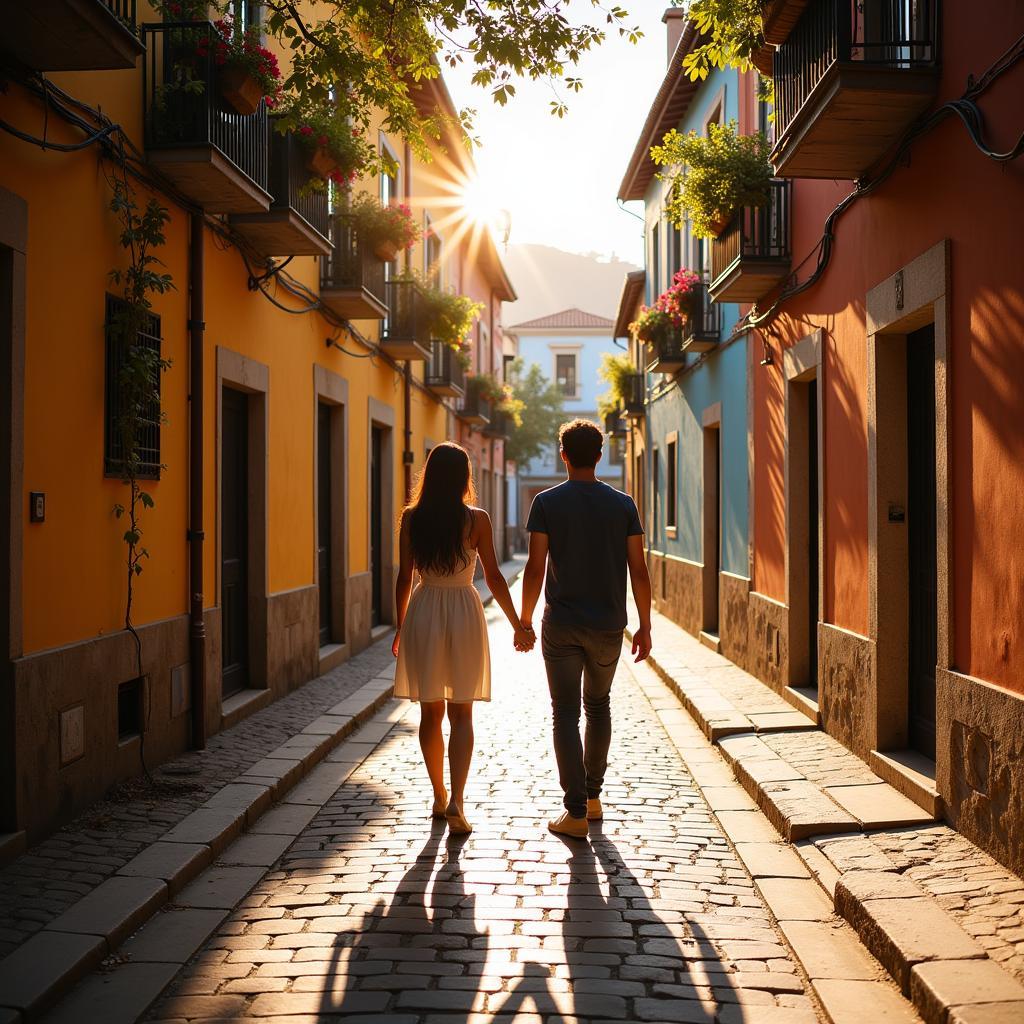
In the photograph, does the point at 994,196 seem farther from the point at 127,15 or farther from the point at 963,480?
the point at 127,15

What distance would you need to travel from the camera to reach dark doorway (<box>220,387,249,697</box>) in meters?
9.20

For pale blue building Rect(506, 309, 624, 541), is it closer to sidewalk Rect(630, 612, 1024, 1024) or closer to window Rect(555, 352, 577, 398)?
window Rect(555, 352, 577, 398)

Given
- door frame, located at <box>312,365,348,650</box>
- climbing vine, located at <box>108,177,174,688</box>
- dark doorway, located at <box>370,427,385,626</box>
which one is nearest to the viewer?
climbing vine, located at <box>108,177,174,688</box>

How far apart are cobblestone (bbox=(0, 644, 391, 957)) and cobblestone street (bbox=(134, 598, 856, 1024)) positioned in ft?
2.12

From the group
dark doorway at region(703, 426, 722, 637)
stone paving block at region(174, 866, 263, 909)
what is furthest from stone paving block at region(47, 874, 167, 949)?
dark doorway at region(703, 426, 722, 637)

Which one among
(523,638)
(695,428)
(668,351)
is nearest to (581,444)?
(523,638)

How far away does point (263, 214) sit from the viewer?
8.73m

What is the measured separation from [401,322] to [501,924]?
37.3ft

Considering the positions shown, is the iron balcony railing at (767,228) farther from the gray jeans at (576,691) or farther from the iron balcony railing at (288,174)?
the gray jeans at (576,691)

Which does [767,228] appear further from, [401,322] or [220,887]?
[220,887]

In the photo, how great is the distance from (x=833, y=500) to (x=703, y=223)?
3.39m

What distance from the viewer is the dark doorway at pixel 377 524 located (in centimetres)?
1608

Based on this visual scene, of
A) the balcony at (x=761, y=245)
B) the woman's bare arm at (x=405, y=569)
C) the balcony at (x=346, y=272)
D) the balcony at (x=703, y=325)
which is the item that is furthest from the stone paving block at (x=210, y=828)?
the balcony at (x=703, y=325)

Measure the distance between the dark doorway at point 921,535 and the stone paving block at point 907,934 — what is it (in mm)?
2370
